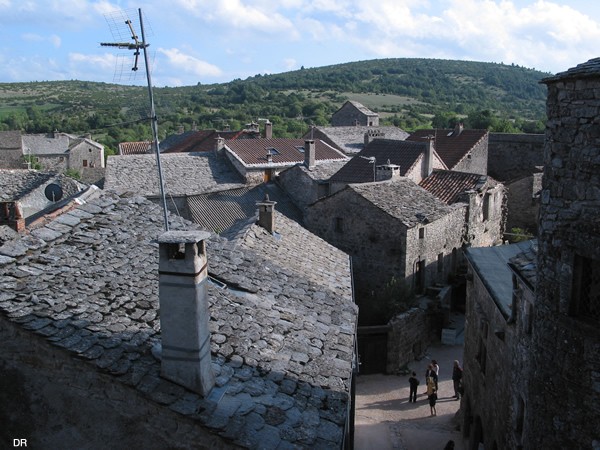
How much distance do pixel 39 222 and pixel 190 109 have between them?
107911mm

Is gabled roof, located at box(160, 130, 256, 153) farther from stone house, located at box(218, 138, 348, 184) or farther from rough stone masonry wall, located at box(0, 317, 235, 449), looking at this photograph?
rough stone masonry wall, located at box(0, 317, 235, 449)

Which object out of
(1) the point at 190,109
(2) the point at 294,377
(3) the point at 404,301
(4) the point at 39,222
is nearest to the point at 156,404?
(2) the point at 294,377

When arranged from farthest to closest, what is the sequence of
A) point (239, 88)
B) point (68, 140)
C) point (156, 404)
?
point (239, 88) < point (68, 140) < point (156, 404)

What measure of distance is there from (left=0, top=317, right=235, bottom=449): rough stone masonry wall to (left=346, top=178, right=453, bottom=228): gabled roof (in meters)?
16.2

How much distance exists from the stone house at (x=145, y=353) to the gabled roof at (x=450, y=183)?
Result: 61.7 ft

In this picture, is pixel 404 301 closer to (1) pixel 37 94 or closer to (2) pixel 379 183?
(2) pixel 379 183

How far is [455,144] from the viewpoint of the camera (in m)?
38.9

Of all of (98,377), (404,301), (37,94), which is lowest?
(404,301)

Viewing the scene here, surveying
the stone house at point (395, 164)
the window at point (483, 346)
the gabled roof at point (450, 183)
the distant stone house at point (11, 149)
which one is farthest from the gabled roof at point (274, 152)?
the distant stone house at point (11, 149)

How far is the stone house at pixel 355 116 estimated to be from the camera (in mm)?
61312

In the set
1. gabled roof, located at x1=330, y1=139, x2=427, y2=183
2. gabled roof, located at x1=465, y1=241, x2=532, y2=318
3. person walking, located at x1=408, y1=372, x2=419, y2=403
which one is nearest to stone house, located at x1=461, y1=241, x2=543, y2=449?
gabled roof, located at x1=465, y1=241, x2=532, y2=318

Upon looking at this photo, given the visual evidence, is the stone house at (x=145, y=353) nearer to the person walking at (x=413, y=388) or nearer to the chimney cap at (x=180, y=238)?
the chimney cap at (x=180, y=238)

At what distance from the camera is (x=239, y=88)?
143m

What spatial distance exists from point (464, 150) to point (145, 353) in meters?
33.6
